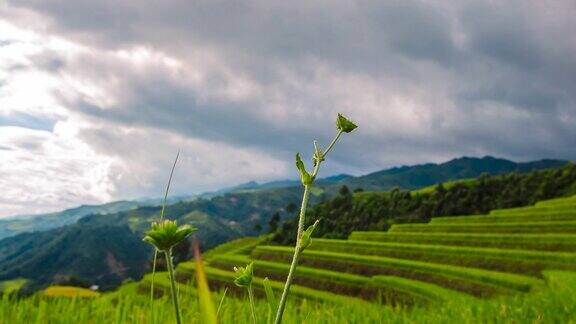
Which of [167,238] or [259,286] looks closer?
[167,238]

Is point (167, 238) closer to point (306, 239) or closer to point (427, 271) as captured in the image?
point (306, 239)

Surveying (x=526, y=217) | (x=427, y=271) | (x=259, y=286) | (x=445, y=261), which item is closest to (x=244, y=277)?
(x=427, y=271)

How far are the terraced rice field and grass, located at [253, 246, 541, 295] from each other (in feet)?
0.19

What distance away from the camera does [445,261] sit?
1646 inches

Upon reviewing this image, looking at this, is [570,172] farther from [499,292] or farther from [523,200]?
[499,292]

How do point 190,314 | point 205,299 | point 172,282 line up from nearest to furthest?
point 205,299
point 172,282
point 190,314

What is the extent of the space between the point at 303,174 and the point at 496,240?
153ft

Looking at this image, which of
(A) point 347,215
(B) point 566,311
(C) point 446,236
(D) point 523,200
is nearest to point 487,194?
(D) point 523,200

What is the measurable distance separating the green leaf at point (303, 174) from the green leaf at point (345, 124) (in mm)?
116

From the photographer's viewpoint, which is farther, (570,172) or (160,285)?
(570,172)

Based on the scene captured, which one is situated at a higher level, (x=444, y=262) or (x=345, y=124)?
(x=345, y=124)

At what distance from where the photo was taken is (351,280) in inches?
1702

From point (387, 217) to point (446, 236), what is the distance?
45073 mm

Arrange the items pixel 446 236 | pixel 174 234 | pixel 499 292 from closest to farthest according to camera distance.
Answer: pixel 174 234 → pixel 499 292 → pixel 446 236
